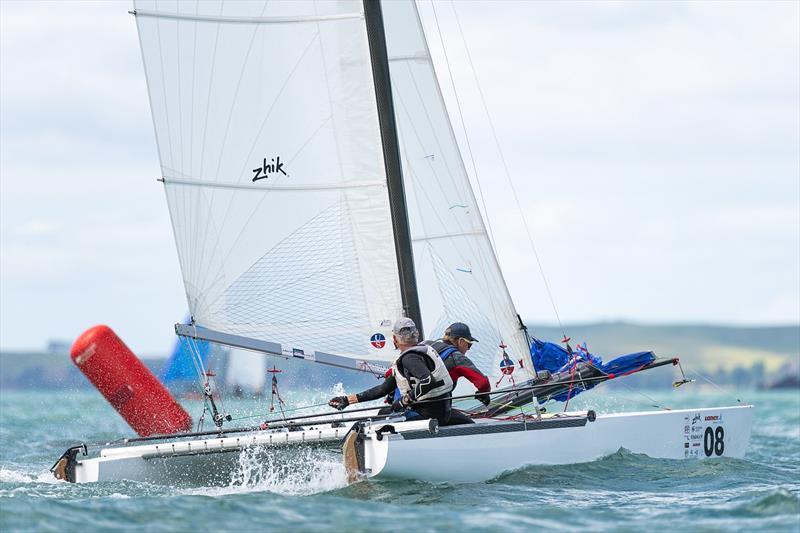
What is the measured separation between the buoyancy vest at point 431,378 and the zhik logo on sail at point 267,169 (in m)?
2.51

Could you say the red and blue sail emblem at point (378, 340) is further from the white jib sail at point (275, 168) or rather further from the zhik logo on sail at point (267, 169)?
the zhik logo on sail at point (267, 169)

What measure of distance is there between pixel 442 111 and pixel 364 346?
8.12 feet

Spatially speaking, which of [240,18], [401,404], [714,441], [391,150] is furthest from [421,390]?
[240,18]

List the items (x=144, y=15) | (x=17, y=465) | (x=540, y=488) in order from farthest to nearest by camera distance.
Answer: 1. (x=17, y=465)
2. (x=144, y=15)
3. (x=540, y=488)

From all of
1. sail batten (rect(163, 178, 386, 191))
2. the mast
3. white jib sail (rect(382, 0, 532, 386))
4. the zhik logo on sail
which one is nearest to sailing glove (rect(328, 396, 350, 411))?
the mast

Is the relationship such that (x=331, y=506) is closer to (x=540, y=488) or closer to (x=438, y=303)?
(x=540, y=488)

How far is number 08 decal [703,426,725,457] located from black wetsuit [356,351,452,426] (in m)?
3.16

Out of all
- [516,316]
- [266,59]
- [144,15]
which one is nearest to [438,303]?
[516,316]

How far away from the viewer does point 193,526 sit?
7582 millimetres

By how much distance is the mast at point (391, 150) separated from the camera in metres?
11.6

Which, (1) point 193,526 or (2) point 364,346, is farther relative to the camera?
(2) point 364,346

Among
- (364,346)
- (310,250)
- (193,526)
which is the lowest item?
(193,526)

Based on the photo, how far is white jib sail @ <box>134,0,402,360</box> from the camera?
452 inches

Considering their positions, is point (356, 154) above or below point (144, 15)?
below
